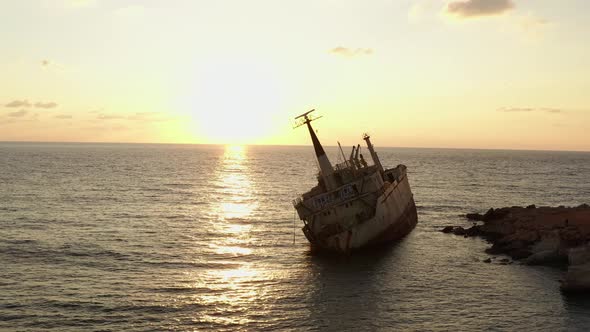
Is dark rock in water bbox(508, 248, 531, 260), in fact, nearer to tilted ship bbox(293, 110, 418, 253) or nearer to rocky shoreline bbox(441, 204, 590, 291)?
rocky shoreline bbox(441, 204, 590, 291)

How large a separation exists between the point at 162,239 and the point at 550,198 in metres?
72.5

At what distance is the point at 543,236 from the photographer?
43875mm

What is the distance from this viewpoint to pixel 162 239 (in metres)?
49.8

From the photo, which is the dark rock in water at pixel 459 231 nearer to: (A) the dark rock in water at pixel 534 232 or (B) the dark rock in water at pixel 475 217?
(A) the dark rock in water at pixel 534 232

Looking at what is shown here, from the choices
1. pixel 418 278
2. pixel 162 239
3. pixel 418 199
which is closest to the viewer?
pixel 418 278

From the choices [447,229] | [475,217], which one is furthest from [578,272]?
[475,217]

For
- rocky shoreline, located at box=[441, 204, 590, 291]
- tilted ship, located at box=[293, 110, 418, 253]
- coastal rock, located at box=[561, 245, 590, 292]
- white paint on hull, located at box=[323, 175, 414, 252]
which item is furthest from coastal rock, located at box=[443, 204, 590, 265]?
tilted ship, located at box=[293, 110, 418, 253]

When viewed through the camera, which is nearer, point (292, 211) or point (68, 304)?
point (68, 304)

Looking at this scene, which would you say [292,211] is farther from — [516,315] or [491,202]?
[516,315]

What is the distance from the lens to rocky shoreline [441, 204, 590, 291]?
107 ft

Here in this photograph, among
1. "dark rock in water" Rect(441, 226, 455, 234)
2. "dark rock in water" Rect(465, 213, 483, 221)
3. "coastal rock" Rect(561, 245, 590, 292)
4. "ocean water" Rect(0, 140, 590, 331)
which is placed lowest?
"ocean water" Rect(0, 140, 590, 331)

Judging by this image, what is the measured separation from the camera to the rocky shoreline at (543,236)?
32500mm

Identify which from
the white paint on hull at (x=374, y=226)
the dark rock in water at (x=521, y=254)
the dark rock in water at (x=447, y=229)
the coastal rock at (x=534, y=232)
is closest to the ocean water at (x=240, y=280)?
the white paint on hull at (x=374, y=226)

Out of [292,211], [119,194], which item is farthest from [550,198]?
[119,194]
